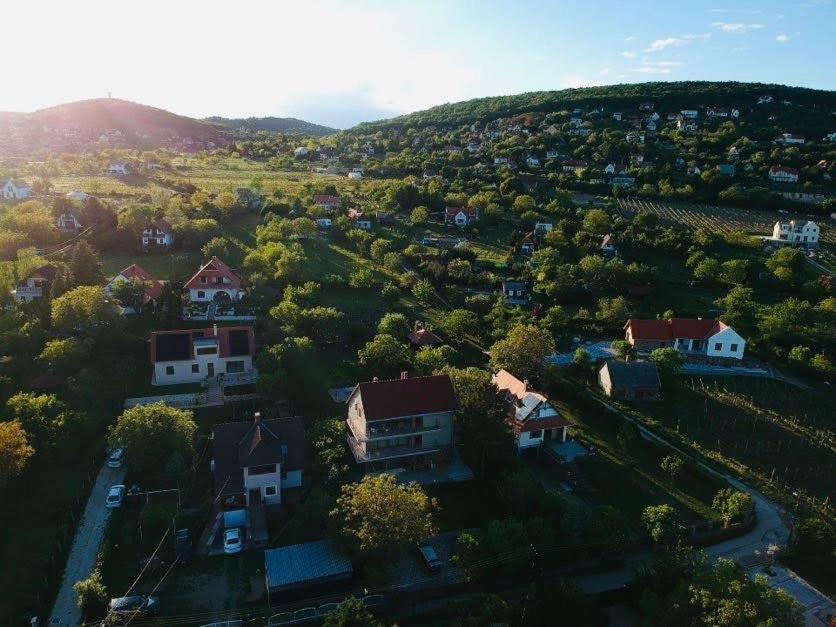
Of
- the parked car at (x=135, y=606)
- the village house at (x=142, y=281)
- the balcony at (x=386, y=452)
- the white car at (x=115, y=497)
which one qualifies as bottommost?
the parked car at (x=135, y=606)

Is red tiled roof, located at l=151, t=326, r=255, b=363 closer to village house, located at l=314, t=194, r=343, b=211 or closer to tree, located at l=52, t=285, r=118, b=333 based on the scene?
tree, located at l=52, t=285, r=118, b=333

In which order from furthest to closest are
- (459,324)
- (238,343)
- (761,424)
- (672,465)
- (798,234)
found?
(798,234) < (459,324) < (238,343) < (761,424) < (672,465)

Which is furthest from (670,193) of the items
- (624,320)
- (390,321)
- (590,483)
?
(590,483)

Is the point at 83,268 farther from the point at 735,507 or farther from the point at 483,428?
the point at 735,507

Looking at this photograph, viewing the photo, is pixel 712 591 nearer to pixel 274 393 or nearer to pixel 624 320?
pixel 274 393

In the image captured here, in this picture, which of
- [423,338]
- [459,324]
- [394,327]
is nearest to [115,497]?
[394,327]

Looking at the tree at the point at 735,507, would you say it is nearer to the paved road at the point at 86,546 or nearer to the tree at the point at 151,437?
the tree at the point at 151,437

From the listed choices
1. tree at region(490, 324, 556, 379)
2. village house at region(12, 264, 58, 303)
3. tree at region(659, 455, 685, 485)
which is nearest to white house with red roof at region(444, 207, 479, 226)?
tree at region(490, 324, 556, 379)

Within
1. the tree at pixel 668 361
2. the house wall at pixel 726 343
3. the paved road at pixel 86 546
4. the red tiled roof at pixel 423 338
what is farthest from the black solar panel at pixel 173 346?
the house wall at pixel 726 343
